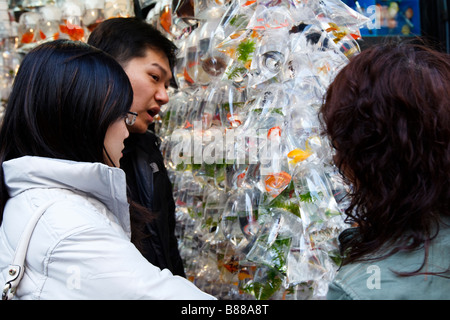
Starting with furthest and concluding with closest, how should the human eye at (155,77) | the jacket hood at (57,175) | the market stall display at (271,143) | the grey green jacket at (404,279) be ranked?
the human eye at (155,77) < the market stall display at (271,143) < the jacket hood at (57,175) < the grey green jacket at (404,279)

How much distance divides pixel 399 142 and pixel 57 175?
2.05 feet

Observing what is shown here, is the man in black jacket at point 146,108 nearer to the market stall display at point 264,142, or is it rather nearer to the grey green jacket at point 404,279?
the market stall display at point 264,142

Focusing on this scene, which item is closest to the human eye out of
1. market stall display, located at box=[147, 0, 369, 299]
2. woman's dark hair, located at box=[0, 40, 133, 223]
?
market stall display, located at box=[147, 0, 369, 299]

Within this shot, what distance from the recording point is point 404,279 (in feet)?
2.58

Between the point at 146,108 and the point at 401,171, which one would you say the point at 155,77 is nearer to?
the point at 146,108

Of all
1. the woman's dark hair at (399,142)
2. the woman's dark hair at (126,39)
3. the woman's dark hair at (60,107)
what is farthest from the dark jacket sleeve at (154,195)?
the woman's dark hair at (399,142)

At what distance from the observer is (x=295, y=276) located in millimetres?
1241

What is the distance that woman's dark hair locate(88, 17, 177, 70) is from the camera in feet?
5.79

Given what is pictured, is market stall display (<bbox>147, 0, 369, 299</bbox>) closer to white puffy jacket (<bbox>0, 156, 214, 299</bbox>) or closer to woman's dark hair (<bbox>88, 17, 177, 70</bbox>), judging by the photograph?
woman's dark hair (<bbox>88, 17, 177, 70</bbox>)

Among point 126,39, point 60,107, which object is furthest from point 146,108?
point 60,107

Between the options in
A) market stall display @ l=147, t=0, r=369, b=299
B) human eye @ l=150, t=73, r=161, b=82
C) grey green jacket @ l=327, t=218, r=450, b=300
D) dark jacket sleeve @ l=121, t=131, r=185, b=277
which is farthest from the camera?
human eye @ l=150, t=73, r=161, b=82

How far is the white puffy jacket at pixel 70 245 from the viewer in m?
0.86

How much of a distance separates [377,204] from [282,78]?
63cm

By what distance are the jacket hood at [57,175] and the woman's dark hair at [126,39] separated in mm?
863
